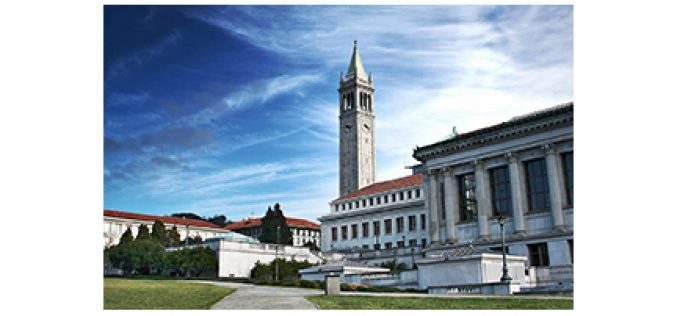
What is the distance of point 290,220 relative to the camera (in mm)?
114250

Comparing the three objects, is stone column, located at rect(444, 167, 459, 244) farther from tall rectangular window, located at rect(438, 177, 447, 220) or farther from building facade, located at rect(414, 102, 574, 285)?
tall rectangular window, located at rect(438, 177, 447, 220)

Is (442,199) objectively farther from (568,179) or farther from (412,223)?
(412,223)

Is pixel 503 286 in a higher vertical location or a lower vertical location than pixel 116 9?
lower

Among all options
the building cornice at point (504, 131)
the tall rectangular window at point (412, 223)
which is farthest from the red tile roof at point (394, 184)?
the building cornice at point (504, 131)

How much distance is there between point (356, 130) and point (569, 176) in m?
71.3

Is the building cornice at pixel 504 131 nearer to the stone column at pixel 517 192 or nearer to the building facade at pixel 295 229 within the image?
the stone column at pixel 517 192

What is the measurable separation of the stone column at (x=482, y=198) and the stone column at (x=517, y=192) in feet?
6.80

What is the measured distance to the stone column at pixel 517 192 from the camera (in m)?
39.8
